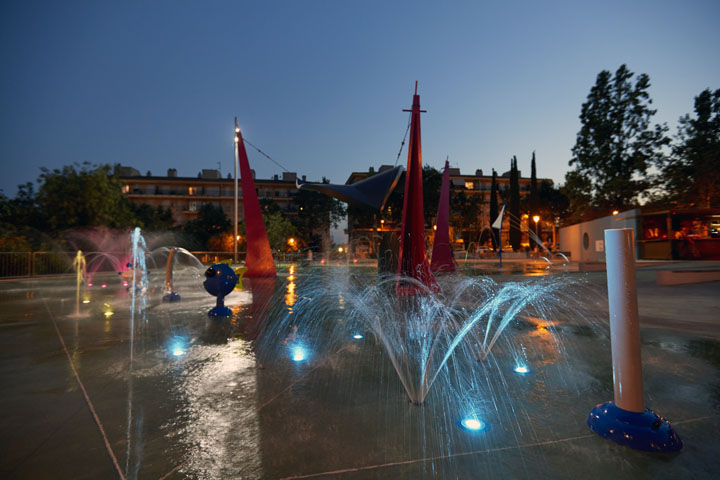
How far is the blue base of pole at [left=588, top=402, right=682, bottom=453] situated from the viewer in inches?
104

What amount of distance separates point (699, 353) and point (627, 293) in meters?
3.63

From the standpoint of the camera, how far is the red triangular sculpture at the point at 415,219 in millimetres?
10695

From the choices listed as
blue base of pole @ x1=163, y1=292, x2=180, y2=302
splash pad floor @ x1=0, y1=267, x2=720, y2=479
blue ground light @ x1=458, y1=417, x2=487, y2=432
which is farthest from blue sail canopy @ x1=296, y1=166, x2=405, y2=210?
blue ground light @ x1=458, y1=417, x2=487, y2=432

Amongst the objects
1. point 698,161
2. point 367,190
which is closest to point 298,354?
point 367,190

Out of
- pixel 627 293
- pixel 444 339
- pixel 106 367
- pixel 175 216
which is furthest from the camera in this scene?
pixel 175 216

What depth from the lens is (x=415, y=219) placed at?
10.7m

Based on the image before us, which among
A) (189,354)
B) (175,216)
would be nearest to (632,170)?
(189,354)

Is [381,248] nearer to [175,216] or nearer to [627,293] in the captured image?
[627,293]

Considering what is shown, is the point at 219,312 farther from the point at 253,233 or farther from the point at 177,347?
the point at 253,233

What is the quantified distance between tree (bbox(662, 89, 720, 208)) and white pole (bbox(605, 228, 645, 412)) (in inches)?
809

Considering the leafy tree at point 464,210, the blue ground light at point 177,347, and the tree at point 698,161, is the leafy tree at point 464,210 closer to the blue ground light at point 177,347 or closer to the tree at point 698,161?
the tree at point 698,161

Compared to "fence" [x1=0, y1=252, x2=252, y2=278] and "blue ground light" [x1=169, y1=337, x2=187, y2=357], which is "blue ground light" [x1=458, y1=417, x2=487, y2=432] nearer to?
"blue ground light" [x1=169, y1=337, x2=187, y2=357]

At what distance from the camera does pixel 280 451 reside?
2.66 metres

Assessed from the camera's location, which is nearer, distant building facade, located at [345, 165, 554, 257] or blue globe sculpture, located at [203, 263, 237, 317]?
blue globe sculpture, located at [203, 263, 237, 317]
